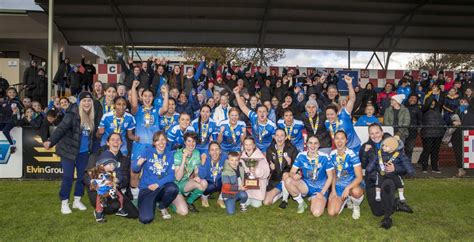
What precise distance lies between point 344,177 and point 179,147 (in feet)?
8.83

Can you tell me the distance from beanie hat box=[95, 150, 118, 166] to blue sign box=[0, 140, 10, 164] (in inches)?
166

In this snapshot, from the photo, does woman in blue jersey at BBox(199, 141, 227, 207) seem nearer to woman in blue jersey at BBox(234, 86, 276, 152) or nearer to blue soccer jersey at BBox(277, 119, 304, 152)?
woman in blue jersey at BBox(234, 86, 276, 152)

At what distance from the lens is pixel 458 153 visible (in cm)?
916

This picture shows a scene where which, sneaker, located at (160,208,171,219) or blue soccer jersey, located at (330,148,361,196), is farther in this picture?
blue soccer jersey, located at (330,148,361,196)

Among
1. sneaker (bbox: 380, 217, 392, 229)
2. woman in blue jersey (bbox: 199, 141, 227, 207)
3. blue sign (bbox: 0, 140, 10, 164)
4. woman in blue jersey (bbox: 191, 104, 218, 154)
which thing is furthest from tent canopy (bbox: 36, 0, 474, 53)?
sneaker (bbox: 380, 217, 392, 229)

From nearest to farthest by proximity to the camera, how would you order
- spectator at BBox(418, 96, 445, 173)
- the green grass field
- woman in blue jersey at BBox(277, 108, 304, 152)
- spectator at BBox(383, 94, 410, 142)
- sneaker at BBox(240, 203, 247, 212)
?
the green grass field, sneaker at BBox(240, 203, 247, 212), woman in blue jersey at BBox(277, 108, 304, 152), spectator at BBox(383, 94, 410, 142), spectator at BBox(418, 96, 445, 173)

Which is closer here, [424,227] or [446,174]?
[424,227]

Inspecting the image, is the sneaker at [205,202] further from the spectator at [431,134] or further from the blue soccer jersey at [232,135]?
the spectator at [431,134]

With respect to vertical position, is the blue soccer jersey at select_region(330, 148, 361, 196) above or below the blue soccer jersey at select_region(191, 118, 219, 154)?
below

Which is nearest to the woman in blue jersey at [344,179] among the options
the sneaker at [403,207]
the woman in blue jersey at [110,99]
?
the sneaker at [403,207]

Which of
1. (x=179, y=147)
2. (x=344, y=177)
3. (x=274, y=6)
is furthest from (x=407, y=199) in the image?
(x=274, y=6)

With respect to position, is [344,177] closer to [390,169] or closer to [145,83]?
[390,169]

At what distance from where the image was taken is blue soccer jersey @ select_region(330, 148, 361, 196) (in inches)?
229

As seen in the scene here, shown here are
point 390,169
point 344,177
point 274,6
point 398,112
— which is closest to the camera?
point 390,169
